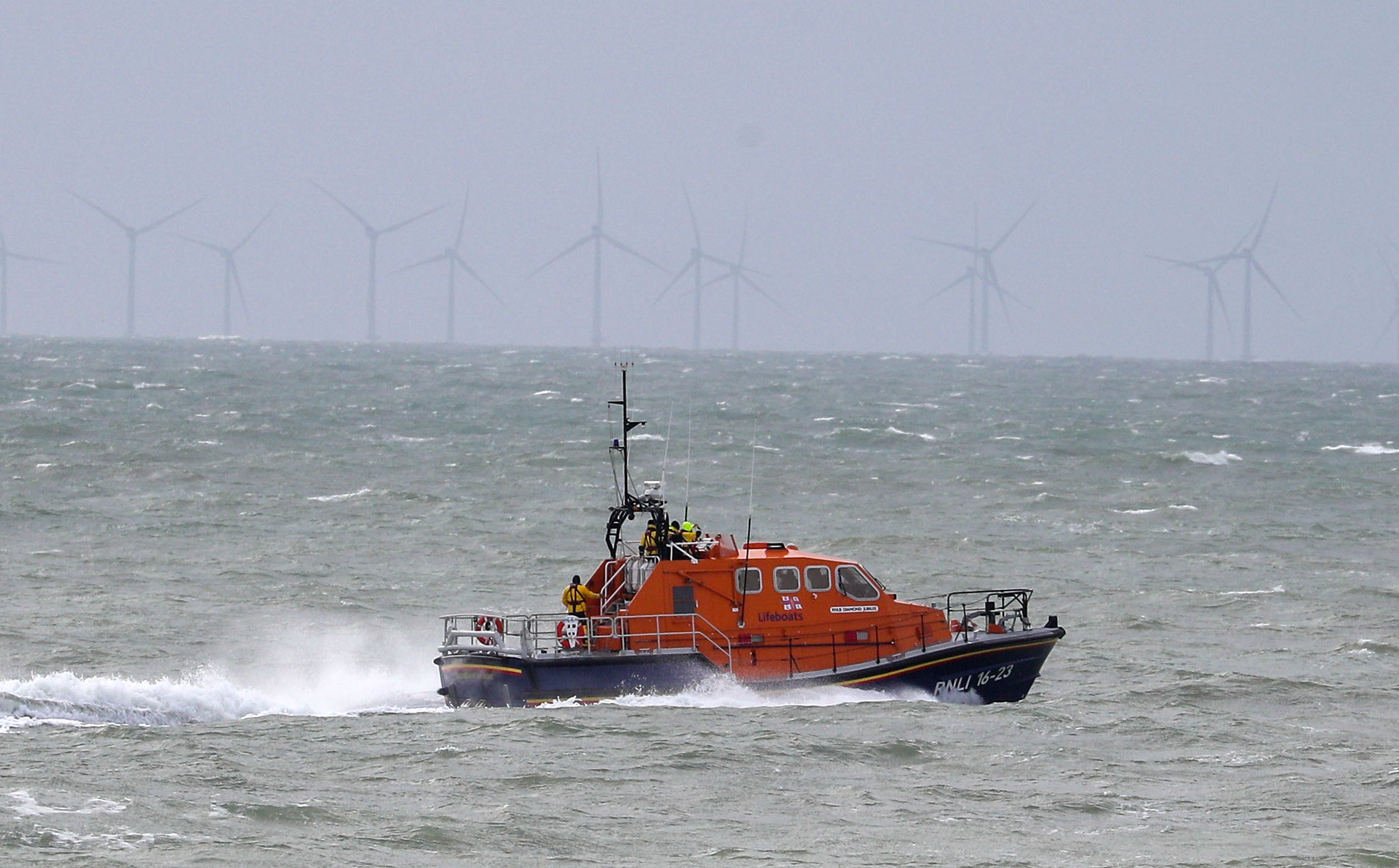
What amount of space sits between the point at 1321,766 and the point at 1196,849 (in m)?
4.37

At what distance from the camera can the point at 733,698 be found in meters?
22.5

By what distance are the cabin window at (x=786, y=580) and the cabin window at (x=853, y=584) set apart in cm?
53

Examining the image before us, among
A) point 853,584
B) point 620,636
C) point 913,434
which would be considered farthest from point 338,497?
point 913,434

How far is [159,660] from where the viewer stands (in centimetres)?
2655

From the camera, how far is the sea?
17688mm

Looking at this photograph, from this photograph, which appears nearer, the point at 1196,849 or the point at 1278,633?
the point at 1196,849

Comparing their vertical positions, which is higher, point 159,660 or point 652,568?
point 652,568

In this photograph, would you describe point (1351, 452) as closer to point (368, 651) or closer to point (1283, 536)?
point (1283, 536)

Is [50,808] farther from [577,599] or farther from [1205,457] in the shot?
[1205,457]

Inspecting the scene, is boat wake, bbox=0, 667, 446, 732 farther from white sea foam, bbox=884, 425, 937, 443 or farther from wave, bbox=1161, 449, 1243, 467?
white sea foam, bbox=884, 425, 937, 443

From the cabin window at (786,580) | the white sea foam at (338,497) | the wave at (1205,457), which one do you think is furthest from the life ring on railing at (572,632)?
the wave at (1205,457)

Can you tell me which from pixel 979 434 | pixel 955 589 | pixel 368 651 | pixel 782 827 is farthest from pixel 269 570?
pixel 979 434

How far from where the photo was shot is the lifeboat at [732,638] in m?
22.3

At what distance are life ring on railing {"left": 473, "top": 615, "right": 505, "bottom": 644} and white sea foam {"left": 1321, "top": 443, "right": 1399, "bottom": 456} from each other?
1967 inches
